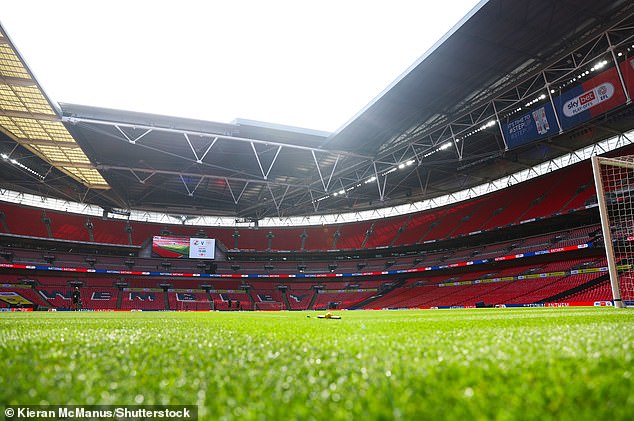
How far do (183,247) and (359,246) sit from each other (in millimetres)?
19976

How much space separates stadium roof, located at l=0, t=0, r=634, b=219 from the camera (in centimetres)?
1455

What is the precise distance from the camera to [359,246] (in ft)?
133

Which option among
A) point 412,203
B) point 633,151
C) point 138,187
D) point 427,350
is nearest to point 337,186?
point 412,203

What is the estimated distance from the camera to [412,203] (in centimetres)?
4062

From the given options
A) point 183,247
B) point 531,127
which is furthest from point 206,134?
point 183,247

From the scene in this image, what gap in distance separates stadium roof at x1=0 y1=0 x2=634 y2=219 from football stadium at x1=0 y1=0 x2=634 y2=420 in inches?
5.7

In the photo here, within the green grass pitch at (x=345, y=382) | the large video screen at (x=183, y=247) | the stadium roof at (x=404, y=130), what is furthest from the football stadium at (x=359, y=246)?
the large video screen at (x=183, y=247)

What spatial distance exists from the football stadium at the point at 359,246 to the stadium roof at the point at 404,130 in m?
0.14

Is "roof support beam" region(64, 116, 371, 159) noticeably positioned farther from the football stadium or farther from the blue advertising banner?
the blue advertising banner

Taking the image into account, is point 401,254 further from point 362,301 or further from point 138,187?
point 138,187

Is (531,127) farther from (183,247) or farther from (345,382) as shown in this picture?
(183,247)

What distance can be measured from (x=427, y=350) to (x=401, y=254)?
1511 inches

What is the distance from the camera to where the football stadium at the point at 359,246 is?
1112mm

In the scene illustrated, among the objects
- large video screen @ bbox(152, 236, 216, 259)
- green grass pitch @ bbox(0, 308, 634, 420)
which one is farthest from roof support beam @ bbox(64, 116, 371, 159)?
large video screen @ bbox(152, 236, 216, 259)
